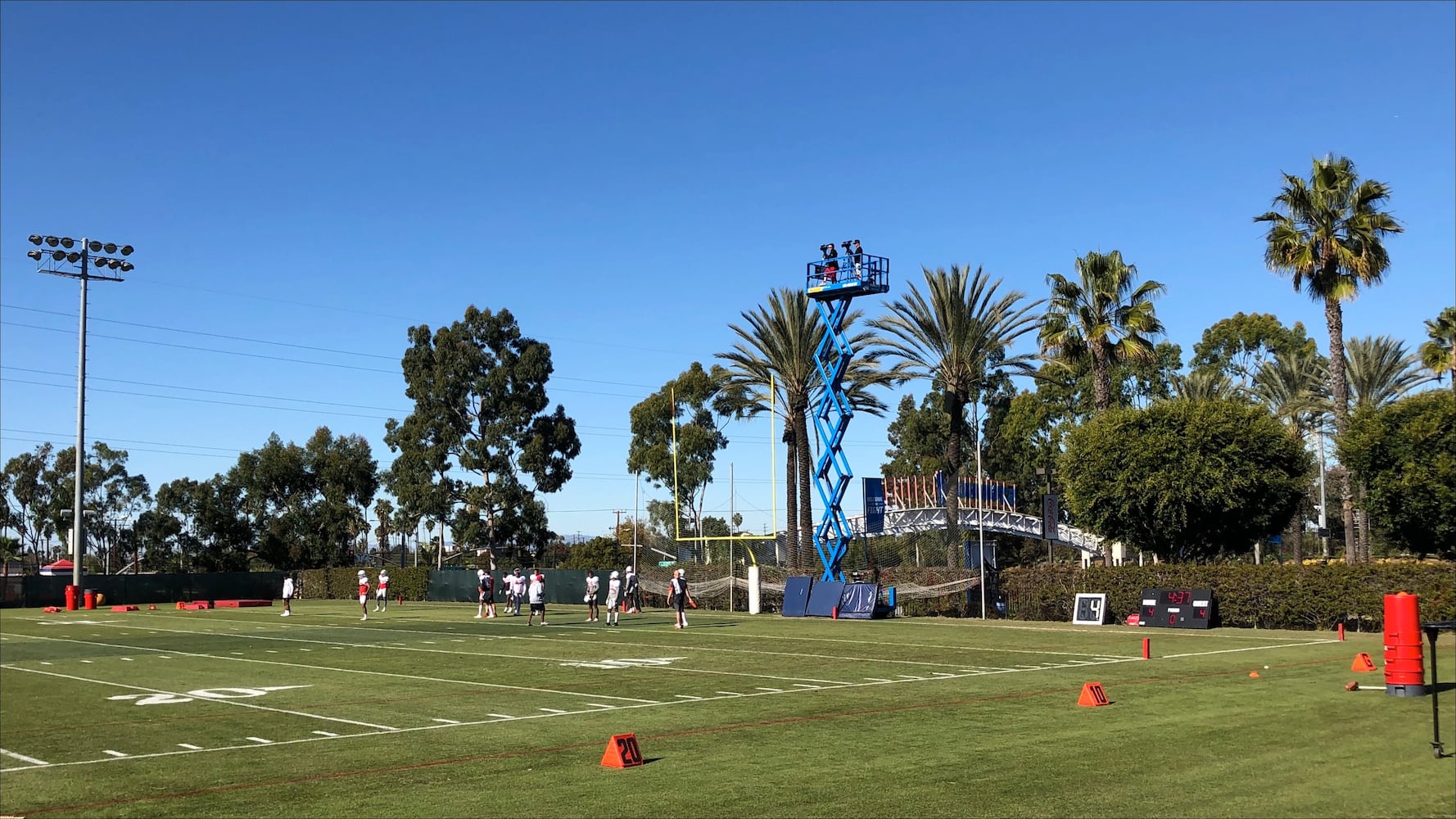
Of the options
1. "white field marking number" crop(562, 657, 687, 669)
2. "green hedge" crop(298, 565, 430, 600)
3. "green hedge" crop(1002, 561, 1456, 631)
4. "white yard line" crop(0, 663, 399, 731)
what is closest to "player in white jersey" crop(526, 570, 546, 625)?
"white field marking number" crop(562, 657, 687, 669)

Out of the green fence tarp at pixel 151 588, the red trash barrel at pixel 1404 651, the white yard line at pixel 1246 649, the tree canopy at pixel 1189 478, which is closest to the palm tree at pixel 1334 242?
the tree canopy at pixel 1189 478

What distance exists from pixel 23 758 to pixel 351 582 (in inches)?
2758

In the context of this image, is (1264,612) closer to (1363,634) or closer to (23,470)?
(1363,634)

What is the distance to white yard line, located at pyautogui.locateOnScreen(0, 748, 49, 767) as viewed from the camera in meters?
14.2

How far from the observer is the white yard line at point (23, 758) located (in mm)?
14234

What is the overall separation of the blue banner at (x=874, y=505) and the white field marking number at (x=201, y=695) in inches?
1352

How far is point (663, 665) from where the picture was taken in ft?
85.6

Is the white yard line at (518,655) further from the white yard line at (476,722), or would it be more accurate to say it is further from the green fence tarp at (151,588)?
the green fence tarp at (151,588)

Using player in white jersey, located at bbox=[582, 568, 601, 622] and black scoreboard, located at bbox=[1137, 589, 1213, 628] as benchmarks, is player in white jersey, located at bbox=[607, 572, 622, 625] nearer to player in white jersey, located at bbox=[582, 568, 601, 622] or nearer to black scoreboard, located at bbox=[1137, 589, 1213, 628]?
player in white jersey, located at bbox=[582, 568, 601, 622]

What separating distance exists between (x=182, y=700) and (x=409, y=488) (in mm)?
66145

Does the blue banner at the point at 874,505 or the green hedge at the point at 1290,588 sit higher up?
the blue banner at the point at 874,505

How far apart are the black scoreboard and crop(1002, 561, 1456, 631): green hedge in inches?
27.5

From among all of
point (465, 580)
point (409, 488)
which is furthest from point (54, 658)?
point (409, 488)

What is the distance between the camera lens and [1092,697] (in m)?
17.5
